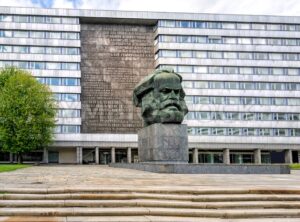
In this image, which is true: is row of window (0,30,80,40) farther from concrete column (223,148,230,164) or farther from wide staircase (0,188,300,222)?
wide staircase (0,188,300,222)

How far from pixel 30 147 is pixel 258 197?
138ft

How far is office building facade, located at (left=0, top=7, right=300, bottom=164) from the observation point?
210 ft

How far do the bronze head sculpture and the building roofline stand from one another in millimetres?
44373

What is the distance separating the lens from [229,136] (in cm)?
6544

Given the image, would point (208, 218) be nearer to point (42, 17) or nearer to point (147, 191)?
point (147, 191)

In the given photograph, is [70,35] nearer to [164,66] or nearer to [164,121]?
[164,66]

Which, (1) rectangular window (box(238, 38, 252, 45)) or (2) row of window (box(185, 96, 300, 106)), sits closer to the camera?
(2) row of window (box(185, 96, 300, 106))

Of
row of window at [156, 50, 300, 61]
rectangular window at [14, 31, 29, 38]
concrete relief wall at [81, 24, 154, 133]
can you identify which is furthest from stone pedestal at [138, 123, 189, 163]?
Answer: rectangular window at [14, 31, 29, 38]

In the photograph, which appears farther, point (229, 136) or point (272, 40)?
point (272, 40)

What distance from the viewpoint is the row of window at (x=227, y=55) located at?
220 feet

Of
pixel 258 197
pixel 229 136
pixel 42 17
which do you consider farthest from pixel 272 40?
pixel 258 197

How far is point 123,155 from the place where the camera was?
68.0 meters

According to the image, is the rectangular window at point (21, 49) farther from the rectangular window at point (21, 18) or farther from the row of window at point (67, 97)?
the row of window at point (67, 97)

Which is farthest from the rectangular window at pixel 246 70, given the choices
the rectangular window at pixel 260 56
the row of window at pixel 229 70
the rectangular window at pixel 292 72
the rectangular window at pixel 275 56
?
the rectangular window at pixel 292 72
